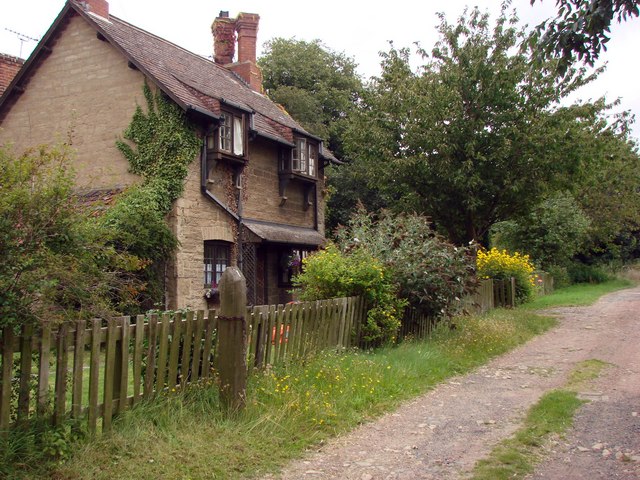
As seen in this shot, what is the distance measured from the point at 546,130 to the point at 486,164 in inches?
73.0

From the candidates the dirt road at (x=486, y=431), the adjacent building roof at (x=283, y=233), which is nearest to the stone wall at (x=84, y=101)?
the adjacent building roof at (x=283, y=233)

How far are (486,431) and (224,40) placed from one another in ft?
66.6

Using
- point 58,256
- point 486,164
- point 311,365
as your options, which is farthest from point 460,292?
point 58,256

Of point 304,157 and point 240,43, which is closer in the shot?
point 304,157

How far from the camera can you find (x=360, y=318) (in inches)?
383

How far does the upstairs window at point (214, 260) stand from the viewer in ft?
52.1

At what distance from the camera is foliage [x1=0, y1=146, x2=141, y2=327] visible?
14.2 ft

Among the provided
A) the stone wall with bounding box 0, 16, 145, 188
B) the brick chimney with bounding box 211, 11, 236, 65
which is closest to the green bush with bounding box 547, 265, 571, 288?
the brick chimney with bounding box 211, 11, 236, 65

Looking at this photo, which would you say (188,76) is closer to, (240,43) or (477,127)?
(240,43)

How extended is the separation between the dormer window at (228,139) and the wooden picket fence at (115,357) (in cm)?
872

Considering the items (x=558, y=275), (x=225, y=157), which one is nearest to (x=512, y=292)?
(x=225, y=157)

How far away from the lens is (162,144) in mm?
→ 14789

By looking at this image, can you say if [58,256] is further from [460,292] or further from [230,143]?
[230,143]

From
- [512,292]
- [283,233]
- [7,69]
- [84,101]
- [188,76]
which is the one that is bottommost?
[512,292]
